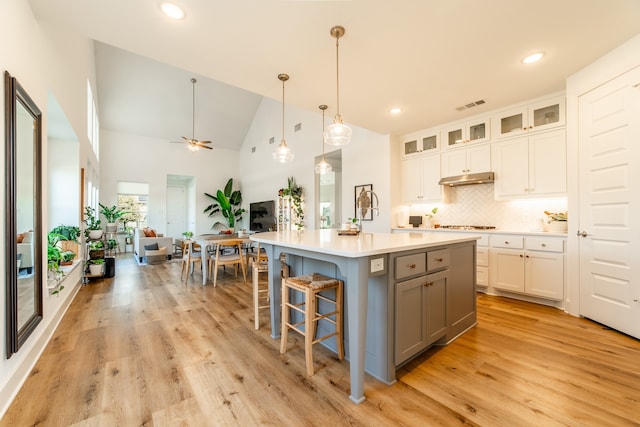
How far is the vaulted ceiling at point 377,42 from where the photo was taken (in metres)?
2.03

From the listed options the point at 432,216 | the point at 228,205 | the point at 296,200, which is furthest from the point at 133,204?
the point at 432,216

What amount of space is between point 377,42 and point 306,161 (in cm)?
459

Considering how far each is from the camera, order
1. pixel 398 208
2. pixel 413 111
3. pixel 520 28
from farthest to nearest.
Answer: pixel 398 208 → pixel 413 111 → pixel 520 28

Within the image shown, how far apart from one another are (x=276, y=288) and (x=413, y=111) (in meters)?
3.12

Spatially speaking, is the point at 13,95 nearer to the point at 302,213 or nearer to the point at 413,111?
the point at 413,111

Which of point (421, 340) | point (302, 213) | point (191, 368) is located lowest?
point (191, 368)

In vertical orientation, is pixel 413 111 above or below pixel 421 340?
above

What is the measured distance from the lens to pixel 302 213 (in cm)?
709

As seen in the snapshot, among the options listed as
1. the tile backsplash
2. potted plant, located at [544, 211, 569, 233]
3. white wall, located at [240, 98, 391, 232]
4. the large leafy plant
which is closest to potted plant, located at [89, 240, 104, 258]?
white wall, located at [240, 98, 391, 232]

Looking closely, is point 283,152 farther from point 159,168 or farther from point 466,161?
point 159,168

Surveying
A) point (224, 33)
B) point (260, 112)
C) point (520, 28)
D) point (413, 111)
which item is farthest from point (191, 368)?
point (260, 112)

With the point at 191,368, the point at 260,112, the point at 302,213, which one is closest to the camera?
the point at 191,368

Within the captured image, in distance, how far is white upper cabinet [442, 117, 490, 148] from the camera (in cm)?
398

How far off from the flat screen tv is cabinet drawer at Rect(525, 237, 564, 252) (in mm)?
6031
